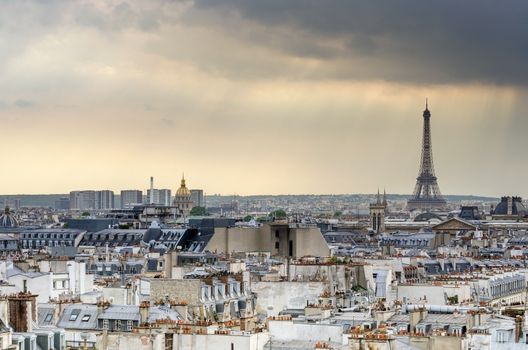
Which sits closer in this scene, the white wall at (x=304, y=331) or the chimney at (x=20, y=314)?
the chimney at (x=20, y=314)

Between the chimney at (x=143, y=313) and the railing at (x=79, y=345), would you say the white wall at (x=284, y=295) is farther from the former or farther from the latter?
the railing at (x=79, y=345)

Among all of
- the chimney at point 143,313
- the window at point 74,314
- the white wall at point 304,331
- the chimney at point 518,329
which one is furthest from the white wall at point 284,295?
the chimney at point 518,329

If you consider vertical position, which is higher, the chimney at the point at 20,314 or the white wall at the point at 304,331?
the chimney at the point at 20,314

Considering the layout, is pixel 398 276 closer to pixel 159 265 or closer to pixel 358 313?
pixel 159 265

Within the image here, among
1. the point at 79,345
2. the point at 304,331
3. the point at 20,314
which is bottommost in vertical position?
the point at 79,345

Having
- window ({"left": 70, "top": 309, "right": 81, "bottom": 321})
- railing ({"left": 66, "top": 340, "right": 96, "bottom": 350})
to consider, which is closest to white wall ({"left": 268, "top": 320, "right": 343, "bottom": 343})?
railing ({"left": 66, "top": 340, "right": 96, "bottom": 350})

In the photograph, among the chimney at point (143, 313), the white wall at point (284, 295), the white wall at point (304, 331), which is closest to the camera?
the white wall at point (304, 331)

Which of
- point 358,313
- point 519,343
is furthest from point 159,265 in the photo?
point 519,343

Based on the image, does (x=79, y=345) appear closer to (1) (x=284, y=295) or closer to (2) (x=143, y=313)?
(2) (x=143, y=313)

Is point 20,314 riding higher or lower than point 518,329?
higher

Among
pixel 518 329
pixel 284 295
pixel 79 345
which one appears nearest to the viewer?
pixel 518 329

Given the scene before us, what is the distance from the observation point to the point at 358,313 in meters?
46.1

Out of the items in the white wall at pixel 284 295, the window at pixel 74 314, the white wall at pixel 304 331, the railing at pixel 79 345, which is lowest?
the railing at pixel 79 345

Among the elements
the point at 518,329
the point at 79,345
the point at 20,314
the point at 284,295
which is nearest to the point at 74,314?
the point at 79,345
